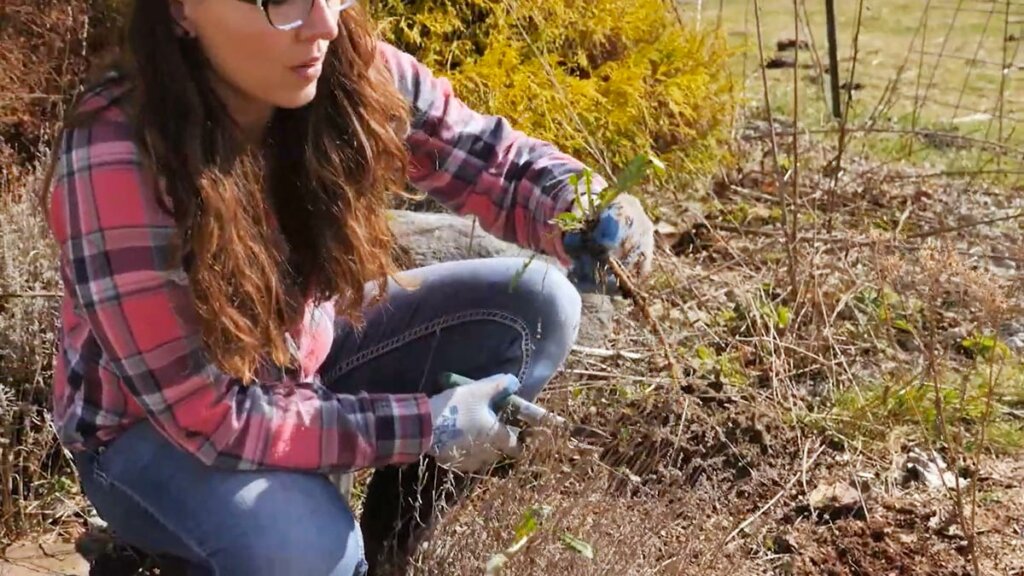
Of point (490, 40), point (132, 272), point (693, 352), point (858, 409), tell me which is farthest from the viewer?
point (490, 40)

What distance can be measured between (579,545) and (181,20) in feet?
2.95

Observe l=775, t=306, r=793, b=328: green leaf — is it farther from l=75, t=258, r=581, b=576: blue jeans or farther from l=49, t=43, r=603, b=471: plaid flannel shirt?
l=49, t=43, r=603, b=471: plaid flannel shirt

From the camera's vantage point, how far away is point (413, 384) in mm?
2205

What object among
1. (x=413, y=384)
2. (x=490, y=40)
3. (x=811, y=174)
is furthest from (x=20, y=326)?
(x=811, y=174)

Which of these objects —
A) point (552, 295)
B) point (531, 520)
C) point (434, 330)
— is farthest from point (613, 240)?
point (531, 520)

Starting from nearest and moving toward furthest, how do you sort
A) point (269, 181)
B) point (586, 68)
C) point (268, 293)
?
point (268, 293), point (269, 181), point (586, 68)

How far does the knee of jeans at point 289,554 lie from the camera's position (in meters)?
1.72

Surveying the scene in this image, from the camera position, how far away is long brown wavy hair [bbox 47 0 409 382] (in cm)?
163

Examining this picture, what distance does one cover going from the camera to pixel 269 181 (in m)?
1.88

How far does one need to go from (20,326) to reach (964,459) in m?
2.02

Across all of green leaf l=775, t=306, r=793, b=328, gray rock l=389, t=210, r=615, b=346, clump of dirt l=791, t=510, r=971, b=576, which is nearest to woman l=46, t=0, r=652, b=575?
clump of dirt l=791, t=510, r=971, b=576

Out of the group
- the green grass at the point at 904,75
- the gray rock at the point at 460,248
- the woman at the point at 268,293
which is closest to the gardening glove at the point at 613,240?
the woman at the point at 268,293

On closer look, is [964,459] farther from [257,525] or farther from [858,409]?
[257,525]

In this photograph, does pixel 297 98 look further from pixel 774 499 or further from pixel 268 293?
pixel 774 499
